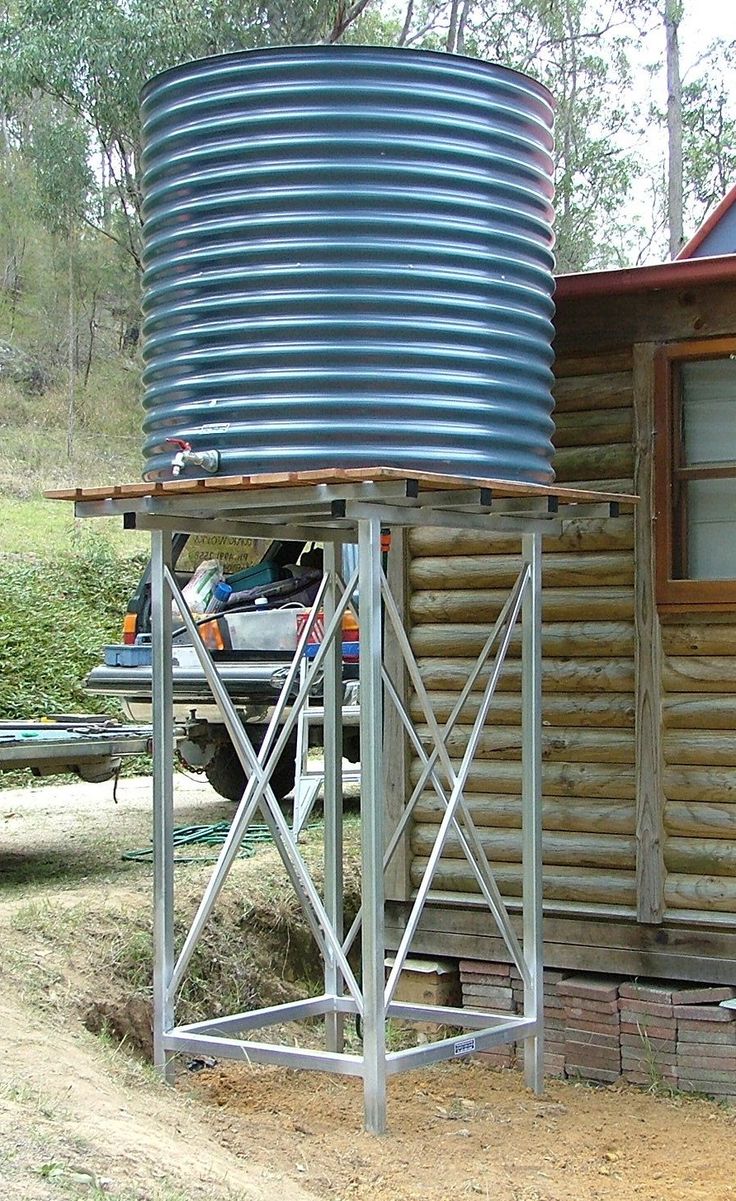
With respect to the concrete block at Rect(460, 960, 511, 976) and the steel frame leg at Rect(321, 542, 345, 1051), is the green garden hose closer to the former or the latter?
the concrete block at Rect(460, 960, 511, 976)

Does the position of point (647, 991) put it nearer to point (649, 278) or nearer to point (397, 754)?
point (397, 754)

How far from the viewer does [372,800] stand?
6.01 m

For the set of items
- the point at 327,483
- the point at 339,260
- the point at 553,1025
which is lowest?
the point at 553,1025

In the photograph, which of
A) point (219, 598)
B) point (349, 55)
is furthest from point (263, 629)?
point (349, 55)

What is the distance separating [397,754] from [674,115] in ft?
84.6

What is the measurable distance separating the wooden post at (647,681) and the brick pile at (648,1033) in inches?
15.0

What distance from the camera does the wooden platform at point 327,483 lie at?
5.60 meters

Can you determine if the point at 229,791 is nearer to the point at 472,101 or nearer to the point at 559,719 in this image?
the point at 559,719

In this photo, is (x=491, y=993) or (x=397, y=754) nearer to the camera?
(x=491, y=993)

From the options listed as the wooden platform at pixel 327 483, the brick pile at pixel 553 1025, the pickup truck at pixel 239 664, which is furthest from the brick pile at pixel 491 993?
the pickup truck at pixel 239 664

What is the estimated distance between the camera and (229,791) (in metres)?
12.2

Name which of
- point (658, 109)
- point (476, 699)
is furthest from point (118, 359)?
point (476, 699)

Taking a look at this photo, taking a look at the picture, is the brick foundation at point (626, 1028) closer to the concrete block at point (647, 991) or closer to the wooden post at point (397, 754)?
the concrete block at point (647, 991)

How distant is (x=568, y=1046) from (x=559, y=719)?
1659 millimetres
